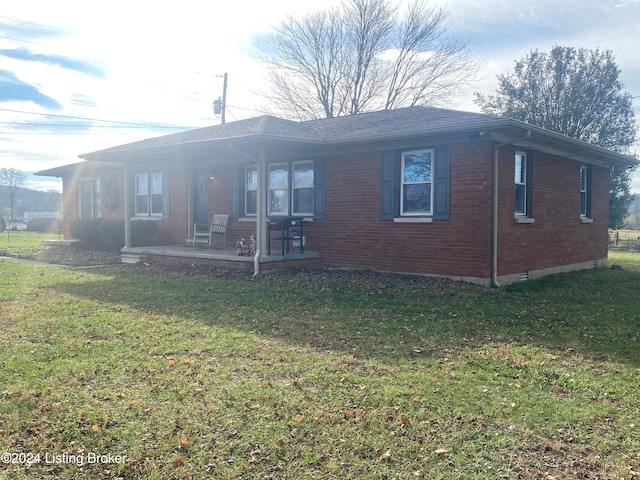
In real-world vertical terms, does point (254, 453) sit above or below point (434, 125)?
below

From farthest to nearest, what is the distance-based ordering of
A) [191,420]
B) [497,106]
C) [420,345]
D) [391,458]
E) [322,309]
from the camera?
[497,106], [322,309], [420,345], [191,420], [391,458]

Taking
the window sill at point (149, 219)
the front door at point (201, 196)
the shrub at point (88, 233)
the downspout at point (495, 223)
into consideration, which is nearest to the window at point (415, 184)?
the downspout at point (495, 223)

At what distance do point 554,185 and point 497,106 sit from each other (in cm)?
1717

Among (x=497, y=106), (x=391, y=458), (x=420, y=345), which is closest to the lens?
(x=391, y=458)

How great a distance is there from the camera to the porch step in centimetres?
1332

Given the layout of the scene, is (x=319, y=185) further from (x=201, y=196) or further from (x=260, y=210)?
(x=201, y=196)

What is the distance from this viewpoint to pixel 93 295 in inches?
334

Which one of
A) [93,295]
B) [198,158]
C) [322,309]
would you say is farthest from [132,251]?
[322,309]

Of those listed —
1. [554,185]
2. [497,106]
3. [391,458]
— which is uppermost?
[497,106]

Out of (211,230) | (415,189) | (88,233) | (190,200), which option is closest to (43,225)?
(88,233)

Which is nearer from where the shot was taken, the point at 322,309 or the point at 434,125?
the point at 322,309

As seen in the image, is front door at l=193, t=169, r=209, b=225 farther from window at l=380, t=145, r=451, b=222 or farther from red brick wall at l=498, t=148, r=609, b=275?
red brick wall at l=498, t=148, r=609, b=275

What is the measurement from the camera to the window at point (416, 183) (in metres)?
10.3

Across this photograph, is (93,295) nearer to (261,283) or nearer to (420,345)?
(261,283)
